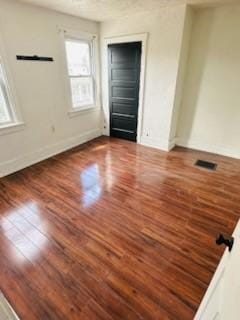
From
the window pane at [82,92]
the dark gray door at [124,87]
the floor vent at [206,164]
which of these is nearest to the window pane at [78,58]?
the window pane at [82,92]

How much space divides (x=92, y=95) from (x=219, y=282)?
13.9ft

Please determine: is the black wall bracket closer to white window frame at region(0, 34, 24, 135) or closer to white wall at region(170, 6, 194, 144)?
white window frame at region(0, 34, 24, 135)

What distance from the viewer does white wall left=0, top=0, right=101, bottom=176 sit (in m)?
2.70

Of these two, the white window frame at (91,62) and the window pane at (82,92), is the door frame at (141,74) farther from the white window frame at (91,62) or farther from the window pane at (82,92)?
the window pane at (82,92)

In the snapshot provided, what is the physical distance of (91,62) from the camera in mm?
4059

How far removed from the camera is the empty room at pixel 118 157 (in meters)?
1.46

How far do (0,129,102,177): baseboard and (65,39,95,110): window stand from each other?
0.68 m

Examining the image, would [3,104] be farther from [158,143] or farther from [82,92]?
[158,143]

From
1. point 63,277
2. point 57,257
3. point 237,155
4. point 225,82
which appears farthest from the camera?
point 237,155

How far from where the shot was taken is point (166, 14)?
3072 mm

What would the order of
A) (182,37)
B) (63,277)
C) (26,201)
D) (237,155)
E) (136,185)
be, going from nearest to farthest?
(63,277)
(26,201)
(136,185)
(182,37)
(237,155)

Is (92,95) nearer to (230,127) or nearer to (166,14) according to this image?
(166,14)

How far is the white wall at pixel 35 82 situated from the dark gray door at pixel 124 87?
76 centimetres

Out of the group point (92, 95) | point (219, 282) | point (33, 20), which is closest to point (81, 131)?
point (92, 95)
